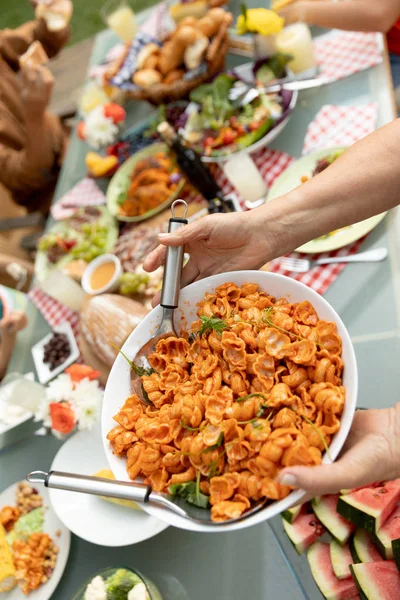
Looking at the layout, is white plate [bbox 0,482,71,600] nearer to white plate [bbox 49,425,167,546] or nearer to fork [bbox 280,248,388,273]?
white plate [bbox 49,425,167,546]

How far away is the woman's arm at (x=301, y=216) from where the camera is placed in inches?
52.6

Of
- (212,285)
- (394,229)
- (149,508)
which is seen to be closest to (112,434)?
(149,508)

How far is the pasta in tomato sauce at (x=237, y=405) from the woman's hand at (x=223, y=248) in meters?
0.19

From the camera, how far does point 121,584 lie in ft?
4.17

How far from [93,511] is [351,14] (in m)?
2.28

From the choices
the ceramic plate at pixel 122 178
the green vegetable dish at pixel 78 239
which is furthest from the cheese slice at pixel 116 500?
the ceramic plate at pixel 122 178

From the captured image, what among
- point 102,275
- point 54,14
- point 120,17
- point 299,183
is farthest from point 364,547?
point 54,14

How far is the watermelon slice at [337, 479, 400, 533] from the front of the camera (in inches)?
44.2

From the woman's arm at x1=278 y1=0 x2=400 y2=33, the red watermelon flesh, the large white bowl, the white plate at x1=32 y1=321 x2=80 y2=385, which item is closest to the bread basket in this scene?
the woman's arm at x1=278 y1=0 x2=400 y2=33

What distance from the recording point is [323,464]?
94 cm

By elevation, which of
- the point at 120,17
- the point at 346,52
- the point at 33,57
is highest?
the point at 33,57

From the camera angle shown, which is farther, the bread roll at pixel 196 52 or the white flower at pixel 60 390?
the bread roll at pixel 196 52

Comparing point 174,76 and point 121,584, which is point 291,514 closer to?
point 121,584

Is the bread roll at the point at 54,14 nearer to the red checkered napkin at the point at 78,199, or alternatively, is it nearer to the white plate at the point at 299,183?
the red checkered napkin at the point at 78,199
